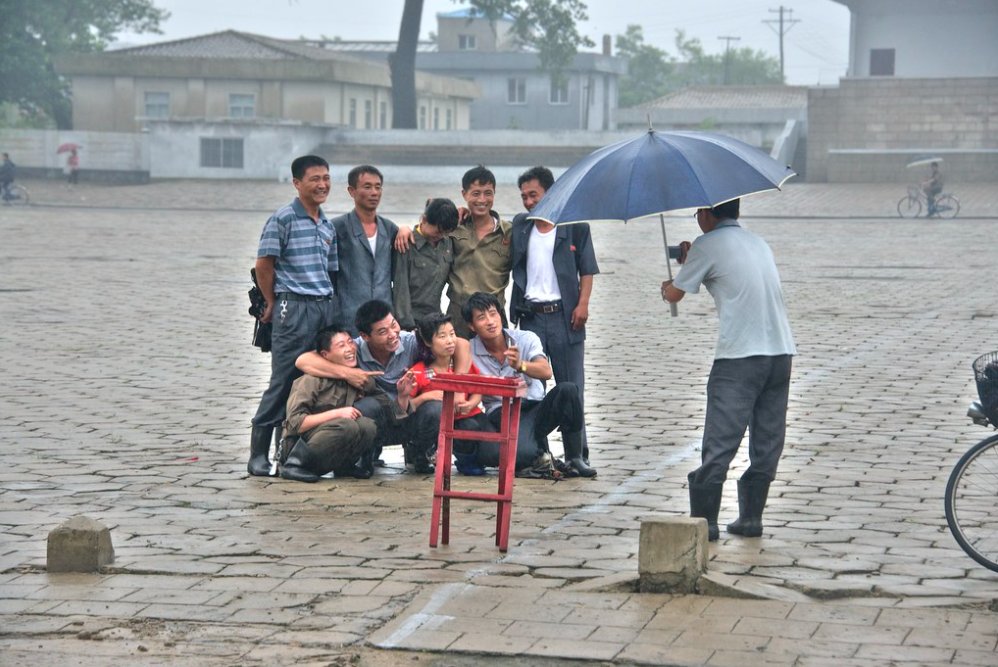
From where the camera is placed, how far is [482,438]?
6.66 metres

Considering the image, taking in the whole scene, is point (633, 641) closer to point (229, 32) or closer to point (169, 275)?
point (169, 275)

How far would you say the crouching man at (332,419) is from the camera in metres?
8.05

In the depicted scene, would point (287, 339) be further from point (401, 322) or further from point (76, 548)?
point (76, 548)

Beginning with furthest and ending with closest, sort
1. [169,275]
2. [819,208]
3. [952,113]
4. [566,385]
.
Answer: [952,113], [819,208], [169,275], [566,385]

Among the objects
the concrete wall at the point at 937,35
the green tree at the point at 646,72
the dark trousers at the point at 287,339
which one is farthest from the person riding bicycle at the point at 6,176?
the green tree at the point at 646,72

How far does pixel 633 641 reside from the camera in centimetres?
526

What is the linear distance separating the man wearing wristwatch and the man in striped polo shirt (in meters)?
0.83

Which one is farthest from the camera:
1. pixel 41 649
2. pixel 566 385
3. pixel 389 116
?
pixel 389 116

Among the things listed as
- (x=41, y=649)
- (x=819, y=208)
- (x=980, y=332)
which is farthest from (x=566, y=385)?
(x=819, y=208)

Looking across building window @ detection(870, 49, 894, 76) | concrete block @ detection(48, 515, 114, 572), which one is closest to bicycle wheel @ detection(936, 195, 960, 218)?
building window @ detection(870, 49, 894, 76)

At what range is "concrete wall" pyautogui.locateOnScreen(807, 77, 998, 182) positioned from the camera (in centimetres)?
4716

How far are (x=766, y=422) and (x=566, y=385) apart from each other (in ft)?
5.14

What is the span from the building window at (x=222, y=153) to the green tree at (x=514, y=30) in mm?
6800

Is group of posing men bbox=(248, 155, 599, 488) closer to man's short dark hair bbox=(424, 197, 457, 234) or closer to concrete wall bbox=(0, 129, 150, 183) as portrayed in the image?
man's short dark hair bbox=(424, 197, 457, 234)
